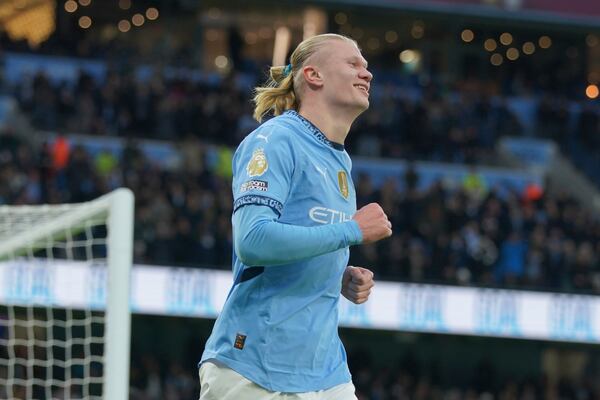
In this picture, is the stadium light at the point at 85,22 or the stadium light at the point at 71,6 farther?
the stadium light at the point at 85,22

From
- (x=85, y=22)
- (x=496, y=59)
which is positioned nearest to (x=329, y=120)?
(x=85, y=22)

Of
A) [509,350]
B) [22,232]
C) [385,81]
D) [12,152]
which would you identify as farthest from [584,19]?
[22,232]

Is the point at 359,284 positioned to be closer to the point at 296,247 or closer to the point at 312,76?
the point at 296,247

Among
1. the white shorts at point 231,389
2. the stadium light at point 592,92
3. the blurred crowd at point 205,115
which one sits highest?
the stadium light at point 592,92

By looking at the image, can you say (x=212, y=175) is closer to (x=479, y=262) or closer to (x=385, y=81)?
(x=479, y=262)

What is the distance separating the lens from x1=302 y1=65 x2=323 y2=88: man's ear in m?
4.16

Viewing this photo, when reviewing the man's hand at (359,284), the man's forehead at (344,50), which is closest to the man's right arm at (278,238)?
the man's hand at (359,284)

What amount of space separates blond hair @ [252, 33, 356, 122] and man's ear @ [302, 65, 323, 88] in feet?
0.12

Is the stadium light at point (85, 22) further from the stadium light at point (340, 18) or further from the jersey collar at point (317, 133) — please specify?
the jersey collar at point (317, 133)

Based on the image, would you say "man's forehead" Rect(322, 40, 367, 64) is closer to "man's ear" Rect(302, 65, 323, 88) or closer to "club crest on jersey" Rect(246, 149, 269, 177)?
"man's ear" Rect(302, 65, 323, 88)

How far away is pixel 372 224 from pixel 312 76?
1.84 feet

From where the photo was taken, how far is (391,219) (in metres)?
17.6

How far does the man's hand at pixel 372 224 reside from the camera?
3.88 m

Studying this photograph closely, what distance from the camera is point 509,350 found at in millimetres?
21047
